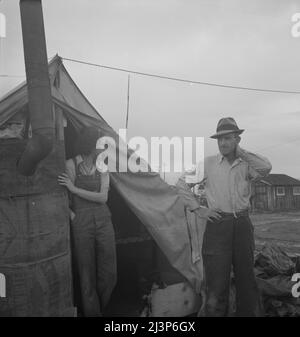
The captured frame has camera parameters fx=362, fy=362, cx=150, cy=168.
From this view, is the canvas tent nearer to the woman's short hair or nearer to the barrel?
the woman's short hair

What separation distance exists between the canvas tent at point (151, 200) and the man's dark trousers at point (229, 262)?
0.90 meters

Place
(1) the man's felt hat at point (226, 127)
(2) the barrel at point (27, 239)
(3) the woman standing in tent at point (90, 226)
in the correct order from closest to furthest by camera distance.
A: 1. (2) the barrel at point (27, 239)
2. (1) the man's felt hat at point (226, 127)
3. (3) the woman standing in tent at point (90, 226)

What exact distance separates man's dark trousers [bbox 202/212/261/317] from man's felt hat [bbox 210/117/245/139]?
2.47 ft

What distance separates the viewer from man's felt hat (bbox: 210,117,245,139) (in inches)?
131

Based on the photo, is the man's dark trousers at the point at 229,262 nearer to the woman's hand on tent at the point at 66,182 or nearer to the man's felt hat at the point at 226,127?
the man's felt hat at the point at 226,127

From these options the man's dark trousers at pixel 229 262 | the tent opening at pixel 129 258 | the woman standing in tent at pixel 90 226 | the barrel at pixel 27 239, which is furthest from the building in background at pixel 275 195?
the barrel at pixel 27 239

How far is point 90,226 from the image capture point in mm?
3582

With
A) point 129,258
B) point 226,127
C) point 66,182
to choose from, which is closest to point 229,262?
point 226,127

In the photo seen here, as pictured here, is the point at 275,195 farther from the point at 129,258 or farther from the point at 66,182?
the point at 66,182

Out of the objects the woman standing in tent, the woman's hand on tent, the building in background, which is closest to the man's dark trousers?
the woman standing in tent

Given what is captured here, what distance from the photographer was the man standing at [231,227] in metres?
3.35

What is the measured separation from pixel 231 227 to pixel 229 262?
328 mm

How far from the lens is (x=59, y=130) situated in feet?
13.2

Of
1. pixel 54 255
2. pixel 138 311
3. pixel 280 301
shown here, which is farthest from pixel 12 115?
pixel 280 301
